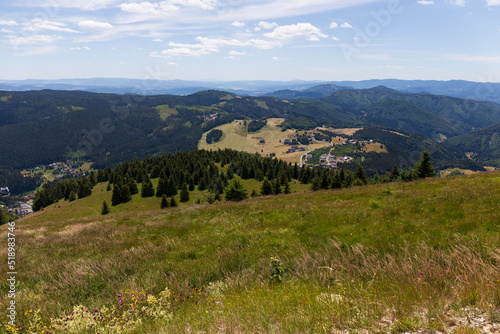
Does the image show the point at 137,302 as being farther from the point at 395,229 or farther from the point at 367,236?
the point at 395,229

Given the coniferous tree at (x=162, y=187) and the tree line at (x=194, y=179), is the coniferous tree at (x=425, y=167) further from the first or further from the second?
the coniferous tree at (x=162, y=187)

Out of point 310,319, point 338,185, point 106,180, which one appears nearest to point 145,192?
point 106,180

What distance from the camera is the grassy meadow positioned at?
12.6ft

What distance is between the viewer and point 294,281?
18.7ft

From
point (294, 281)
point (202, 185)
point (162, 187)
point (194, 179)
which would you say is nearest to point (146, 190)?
point (162, 187)

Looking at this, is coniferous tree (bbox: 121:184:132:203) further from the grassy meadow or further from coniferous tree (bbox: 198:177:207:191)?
the grassy meadow

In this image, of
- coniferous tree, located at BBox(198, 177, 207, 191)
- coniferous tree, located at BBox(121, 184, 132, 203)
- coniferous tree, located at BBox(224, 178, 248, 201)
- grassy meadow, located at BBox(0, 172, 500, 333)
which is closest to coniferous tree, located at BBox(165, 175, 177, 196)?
coniferous tree, located at BBox(198, 177, 207, 191)

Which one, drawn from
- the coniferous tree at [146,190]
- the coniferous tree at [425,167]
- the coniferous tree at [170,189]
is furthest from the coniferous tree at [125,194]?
the coniferous tree at [425,167]

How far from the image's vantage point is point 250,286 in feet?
19.3

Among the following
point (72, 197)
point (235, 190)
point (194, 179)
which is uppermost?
point (235, 190)

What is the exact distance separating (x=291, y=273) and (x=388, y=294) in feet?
8.58

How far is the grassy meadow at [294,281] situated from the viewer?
152 inches

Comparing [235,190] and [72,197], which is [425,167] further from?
[72,197]

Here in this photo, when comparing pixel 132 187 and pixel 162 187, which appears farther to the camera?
pixel 132 187
